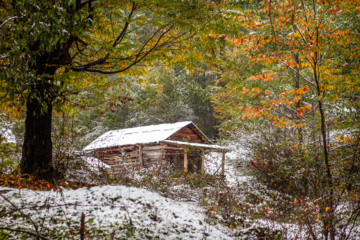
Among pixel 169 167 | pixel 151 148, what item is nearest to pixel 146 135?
pixel 151 148

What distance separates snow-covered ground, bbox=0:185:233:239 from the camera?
179 inches

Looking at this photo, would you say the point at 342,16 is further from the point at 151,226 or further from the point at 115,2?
the point at 151,226

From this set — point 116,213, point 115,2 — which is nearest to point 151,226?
point 116,213

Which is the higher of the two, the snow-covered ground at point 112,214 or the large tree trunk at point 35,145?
the large tree trunk at point 35,145

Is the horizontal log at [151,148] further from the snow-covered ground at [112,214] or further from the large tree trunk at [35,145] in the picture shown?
the snow-covered ground at [112,214]

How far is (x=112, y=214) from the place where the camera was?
5.33 meters

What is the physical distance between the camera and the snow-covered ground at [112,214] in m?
4.54

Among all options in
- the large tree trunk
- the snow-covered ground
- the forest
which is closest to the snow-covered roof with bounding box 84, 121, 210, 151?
the forest

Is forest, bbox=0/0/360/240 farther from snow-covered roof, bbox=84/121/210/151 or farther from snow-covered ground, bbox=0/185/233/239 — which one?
snow-covered roof, bbox=84/121/210/151

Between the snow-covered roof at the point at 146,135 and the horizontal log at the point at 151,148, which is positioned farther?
the horizontal log at the point at 151,148

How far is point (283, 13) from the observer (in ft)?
21.0

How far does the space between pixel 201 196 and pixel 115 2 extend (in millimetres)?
5761

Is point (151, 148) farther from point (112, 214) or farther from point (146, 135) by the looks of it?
point (112, 214)

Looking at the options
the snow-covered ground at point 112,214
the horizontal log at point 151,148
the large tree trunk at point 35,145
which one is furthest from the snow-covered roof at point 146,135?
the snow-covered ground at point 112,214
